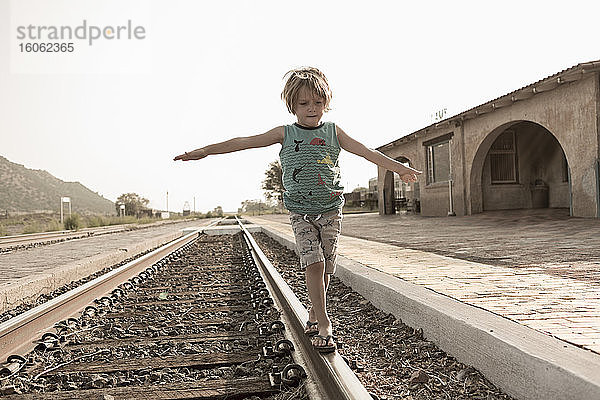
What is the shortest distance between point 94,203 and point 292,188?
165998 millimetres

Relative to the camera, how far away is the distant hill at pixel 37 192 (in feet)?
379

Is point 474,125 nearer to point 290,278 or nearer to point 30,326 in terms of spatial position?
point 290,278

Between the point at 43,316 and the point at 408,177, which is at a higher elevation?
the point at 408,177

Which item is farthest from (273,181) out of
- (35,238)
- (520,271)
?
(520,271)

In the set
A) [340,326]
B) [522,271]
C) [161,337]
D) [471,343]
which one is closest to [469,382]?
[471,343]

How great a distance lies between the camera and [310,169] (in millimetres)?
3115

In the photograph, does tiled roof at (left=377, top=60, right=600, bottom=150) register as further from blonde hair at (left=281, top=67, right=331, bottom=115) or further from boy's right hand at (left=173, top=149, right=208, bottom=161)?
boy's right hand at (left=173, top=149, right=208, bottom=161)

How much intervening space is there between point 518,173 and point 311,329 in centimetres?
1628

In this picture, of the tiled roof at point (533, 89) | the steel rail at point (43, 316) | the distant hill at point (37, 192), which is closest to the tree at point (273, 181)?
the distant hill at point (37, 192)

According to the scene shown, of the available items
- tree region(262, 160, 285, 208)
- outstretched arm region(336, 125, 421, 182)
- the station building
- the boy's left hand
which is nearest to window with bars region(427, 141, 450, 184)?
the station building

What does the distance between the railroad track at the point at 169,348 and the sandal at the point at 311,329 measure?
0.23ft

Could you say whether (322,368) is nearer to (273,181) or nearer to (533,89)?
(533,89)

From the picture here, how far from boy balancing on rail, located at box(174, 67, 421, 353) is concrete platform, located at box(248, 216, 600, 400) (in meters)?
0.79

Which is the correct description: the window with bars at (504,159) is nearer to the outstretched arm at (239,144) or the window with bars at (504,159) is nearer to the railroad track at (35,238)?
the railroad track at (35,238)
